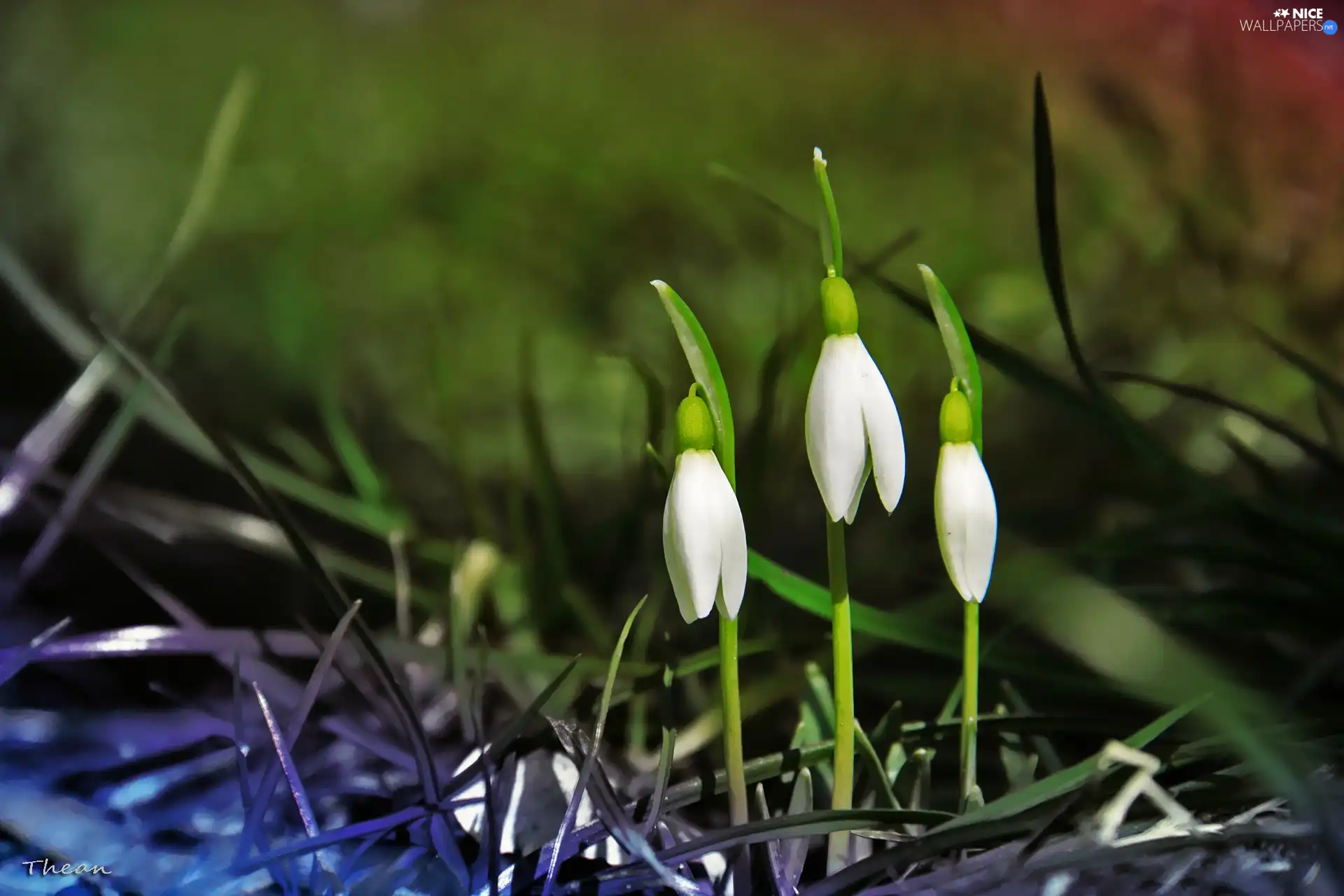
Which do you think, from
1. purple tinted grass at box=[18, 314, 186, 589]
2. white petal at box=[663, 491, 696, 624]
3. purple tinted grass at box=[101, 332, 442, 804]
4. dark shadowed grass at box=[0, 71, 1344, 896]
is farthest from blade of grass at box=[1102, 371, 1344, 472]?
purple tinted grass at box=[18, 314, 186, 589]

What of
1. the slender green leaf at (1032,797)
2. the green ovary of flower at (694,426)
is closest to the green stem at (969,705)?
the slender green leaf at (1032,797)

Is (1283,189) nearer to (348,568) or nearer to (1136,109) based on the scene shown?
(1136,109)

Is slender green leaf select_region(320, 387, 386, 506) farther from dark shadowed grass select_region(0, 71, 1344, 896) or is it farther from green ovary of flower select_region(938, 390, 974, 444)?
green ovary of flower select_region(938, 390, 974, 444)

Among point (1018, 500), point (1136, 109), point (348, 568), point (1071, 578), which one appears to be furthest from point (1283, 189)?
point (348, 568)

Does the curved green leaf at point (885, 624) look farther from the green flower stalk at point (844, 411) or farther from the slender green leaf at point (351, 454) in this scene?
the slender green leaf at point (351, 454)

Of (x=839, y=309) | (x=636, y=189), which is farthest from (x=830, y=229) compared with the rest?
(x=636, y=189)
